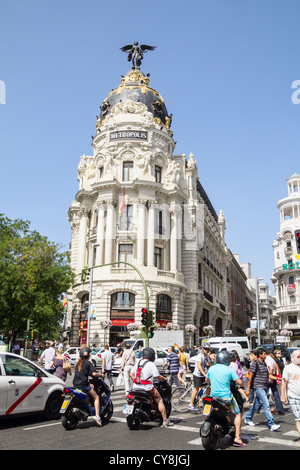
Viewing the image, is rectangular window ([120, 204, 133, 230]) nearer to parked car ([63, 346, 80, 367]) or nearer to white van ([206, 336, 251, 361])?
parked car ([63, 346, 80, 367])

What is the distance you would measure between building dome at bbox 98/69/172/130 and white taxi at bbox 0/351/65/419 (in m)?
37.4

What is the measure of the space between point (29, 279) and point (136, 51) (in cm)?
3448

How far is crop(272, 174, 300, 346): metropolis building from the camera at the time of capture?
71.1 metres

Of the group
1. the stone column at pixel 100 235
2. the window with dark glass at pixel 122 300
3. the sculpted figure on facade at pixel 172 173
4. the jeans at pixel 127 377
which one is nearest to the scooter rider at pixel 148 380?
the jeans at pixel 127 377

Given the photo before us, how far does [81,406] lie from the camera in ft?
28.2

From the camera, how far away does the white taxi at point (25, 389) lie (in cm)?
870

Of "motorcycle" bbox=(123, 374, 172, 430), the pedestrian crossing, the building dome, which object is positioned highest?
the building dome

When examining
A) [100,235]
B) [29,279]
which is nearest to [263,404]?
[29,279]

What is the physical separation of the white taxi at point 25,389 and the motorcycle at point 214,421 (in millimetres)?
4321

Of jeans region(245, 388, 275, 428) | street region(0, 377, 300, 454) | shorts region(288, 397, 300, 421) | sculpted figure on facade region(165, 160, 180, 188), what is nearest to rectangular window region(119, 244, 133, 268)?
sculpted figure on facade region(165, 160, 180, 188)

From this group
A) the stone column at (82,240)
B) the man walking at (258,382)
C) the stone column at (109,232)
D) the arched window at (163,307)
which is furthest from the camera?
the stone column at (82,240)

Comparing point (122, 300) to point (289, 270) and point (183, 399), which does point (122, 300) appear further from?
point (289, 270)

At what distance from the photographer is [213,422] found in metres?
6.78

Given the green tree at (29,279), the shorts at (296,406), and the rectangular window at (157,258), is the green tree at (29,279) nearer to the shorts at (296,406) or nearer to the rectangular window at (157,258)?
the rectangular window at (157,258)
